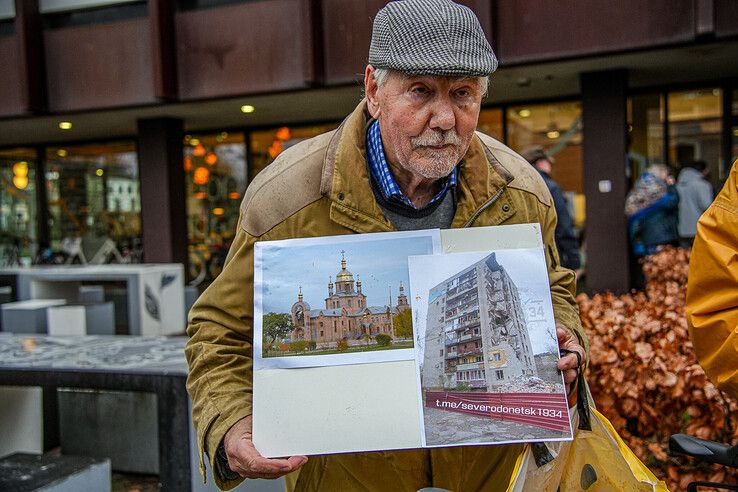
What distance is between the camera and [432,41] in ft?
5.54

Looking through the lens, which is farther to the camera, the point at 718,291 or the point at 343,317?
the point at 718,291

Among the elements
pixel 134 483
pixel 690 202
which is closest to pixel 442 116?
pixel 134 483

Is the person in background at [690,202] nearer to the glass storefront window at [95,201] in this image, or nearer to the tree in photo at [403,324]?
the tree in photo at [403,324]

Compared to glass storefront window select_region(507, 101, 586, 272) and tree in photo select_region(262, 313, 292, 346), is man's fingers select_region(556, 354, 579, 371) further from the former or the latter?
glass storefront window select_region(507, 101, 586, 272)

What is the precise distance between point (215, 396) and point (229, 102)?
425 inches

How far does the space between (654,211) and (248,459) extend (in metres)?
8.74

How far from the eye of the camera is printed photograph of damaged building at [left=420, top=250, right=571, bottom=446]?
1.57 meters

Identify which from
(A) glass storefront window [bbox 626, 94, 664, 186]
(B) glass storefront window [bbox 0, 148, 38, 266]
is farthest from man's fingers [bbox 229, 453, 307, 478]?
(B) glass storefront window [bbox 0, 148, 38, 266]

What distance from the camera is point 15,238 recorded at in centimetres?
1734

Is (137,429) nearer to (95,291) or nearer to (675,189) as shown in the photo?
(95,291)

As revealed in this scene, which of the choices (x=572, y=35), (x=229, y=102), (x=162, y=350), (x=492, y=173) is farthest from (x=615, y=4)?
(x=492, y=173)

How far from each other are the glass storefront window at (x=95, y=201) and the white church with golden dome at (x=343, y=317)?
15.0 m

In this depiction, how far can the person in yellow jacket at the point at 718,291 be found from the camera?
6.37 ft

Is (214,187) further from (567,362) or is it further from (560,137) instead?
(567,362)
